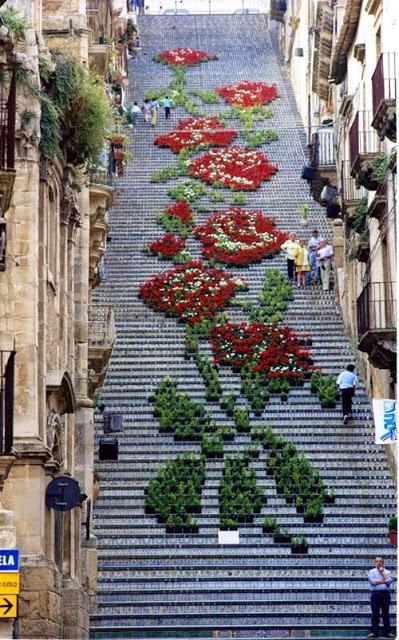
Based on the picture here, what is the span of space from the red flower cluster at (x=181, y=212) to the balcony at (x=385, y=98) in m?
18.3

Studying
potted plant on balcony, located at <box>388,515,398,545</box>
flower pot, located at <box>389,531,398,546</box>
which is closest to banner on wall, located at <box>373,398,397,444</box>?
flower pot, located at <box>389,531,398,546</box>

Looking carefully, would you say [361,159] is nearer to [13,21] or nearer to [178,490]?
[178,490]

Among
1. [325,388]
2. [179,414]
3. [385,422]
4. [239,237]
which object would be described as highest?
[239,237]

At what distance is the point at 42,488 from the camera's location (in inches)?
1073

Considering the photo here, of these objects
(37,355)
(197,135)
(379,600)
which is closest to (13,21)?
(37,355)

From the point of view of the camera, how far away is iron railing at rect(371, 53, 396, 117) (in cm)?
3281

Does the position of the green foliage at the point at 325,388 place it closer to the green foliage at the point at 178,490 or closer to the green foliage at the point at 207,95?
the green foliage at the point at 178,490

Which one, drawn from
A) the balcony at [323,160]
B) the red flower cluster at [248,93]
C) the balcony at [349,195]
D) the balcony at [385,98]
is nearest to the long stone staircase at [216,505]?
the balcony at [323,160]

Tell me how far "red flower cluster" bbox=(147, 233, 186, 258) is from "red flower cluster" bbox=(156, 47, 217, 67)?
904 inches

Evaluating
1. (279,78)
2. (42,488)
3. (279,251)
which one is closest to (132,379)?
(279,251)

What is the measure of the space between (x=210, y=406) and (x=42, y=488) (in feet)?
47.0

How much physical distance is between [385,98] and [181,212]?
20685 mm

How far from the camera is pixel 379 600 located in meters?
30.4

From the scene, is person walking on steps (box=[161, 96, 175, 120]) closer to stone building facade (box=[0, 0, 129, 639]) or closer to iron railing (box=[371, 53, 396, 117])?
iron railing (box=[371, 53, 396, 117])
